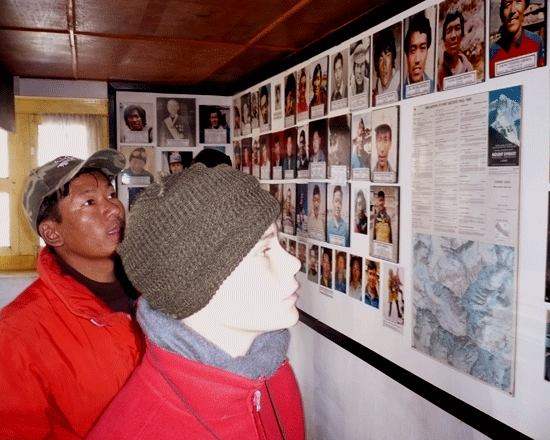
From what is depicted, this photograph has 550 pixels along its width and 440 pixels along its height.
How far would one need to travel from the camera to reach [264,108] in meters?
2.68

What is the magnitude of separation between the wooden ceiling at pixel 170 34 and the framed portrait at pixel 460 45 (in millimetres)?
168

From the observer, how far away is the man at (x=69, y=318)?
1.16m

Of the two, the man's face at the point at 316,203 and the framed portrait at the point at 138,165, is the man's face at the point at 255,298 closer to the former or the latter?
the man's face at the point at 316,203

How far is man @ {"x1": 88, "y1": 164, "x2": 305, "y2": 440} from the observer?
79 cm

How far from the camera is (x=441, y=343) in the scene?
1.41 m

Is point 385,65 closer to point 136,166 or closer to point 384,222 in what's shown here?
point 384,222

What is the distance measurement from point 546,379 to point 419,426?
57 cm

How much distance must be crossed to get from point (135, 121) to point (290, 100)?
1.16 meters

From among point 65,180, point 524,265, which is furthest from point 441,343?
point 65,180

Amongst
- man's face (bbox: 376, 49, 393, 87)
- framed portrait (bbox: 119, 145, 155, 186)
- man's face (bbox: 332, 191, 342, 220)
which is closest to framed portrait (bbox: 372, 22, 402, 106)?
man's face (bbox: 376, 49, 393, 87)

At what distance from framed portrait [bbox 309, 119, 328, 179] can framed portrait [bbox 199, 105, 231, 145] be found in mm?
1143

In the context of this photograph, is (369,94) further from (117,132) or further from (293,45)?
(117,132)

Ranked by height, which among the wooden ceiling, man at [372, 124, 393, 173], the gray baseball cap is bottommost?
the gray baseball cap

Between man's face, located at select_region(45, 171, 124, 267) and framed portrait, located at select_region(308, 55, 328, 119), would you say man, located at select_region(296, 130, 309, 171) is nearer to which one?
framed portrait, located at select_region(308, 55, 328, 119)
